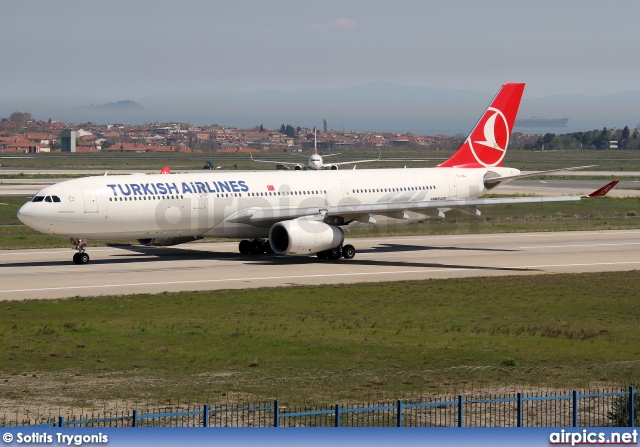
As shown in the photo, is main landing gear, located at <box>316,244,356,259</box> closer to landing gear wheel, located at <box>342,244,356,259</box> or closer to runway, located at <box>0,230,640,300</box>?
landing gear wheel, located at <box>342,244,356,259</box>

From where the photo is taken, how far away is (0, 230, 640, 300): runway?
1854 inches

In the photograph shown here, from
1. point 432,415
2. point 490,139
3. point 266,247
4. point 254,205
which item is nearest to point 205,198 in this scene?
point 254,205

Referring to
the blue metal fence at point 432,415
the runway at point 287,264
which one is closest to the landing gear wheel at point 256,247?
the runway at point 287,264

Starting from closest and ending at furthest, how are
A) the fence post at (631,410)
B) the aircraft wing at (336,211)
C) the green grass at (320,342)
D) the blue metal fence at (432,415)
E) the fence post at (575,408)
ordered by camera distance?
the fence post at (631,410), the fence post at (575,408), the blue metal fence at (432,415), the green grass at (320,342), the aircraft wing at (336,211)

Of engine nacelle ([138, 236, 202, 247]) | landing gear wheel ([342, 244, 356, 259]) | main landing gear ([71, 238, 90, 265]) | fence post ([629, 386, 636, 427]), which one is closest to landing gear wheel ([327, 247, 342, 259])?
landing gear wheel ([342, 244, 356, 259])

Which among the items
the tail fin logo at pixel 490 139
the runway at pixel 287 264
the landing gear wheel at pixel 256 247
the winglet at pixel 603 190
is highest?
the tail fin logo at pixel 490 139

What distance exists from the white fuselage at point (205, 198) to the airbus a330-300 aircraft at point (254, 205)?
0.17ft

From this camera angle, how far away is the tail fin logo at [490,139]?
219ft

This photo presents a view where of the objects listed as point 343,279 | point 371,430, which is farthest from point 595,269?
point 371,430

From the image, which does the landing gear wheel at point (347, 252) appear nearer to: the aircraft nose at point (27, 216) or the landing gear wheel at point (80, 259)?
the landing gear wheel at point (80, 259)

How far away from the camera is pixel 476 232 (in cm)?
7394

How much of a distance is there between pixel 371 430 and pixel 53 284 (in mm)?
32428

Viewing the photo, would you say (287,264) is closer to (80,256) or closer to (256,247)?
(256,247)

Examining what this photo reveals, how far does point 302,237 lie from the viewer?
53.1 m
